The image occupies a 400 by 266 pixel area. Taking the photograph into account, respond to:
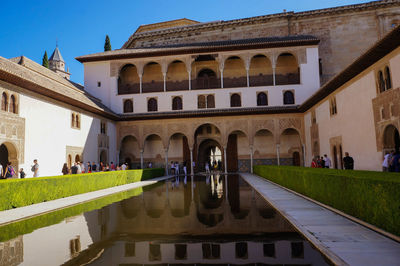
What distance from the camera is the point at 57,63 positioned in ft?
223

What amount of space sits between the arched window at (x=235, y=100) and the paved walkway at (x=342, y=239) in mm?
18264

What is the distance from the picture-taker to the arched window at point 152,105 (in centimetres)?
2576

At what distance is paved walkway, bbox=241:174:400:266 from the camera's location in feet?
12.1

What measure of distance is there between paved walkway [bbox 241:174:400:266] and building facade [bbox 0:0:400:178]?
9.94 meters

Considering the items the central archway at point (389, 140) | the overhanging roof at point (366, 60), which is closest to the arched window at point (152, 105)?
the overhanging roof at point (366, 60)

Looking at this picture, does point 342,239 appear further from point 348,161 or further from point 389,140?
point 389,140

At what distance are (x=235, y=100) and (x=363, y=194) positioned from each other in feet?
65.4

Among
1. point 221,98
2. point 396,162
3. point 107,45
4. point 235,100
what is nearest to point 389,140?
point 396,162

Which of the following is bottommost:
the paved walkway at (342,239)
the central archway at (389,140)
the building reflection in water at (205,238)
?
the building reflection in water at (205,238)

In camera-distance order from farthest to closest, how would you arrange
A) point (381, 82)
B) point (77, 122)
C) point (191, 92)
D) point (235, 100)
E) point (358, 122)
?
point (191, 92), point (235, 100), point (77, 122), point (358, 122), point (381, 82)

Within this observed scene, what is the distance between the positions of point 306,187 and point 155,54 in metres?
19.6

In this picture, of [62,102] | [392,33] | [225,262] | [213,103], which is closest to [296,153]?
[213,103]

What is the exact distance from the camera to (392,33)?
386 inches

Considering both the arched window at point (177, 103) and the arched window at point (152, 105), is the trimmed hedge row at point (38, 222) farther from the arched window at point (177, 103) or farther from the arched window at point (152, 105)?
the arched window at point (152, 105)
